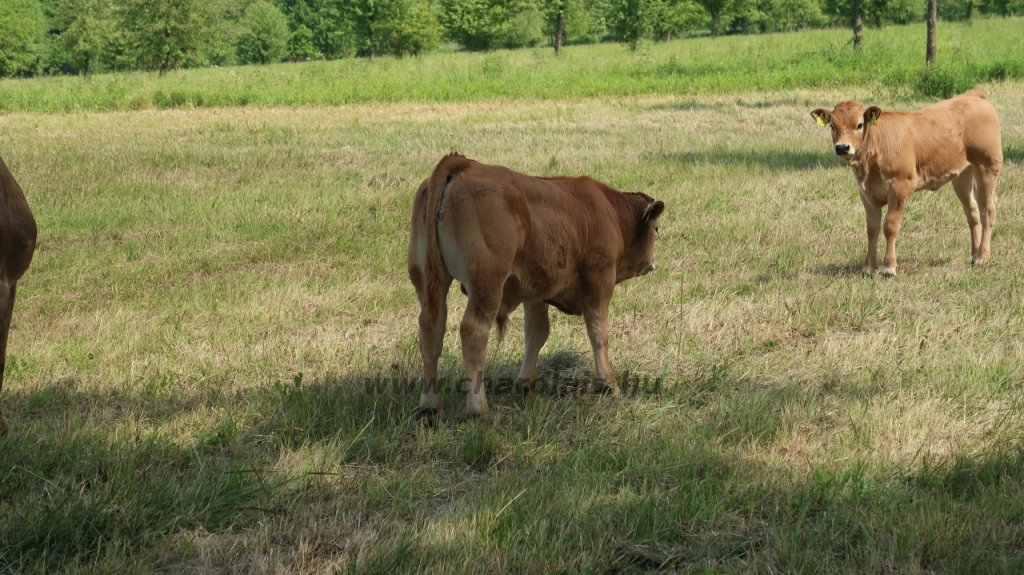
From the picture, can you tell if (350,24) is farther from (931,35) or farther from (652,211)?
(652,211)

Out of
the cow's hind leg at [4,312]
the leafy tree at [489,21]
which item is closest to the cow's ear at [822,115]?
the cow's hind leg at [4,312]

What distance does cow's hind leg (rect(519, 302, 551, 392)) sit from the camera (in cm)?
609

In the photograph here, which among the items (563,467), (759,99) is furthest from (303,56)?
(563,467)

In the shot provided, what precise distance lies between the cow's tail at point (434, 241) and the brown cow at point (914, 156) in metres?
4.92

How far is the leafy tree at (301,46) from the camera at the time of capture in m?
86.5

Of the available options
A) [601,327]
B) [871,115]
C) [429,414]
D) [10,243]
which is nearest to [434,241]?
[429,414]

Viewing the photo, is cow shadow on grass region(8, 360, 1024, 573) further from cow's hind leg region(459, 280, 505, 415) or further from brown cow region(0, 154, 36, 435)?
brown cow region(0, 154, 36, 435)

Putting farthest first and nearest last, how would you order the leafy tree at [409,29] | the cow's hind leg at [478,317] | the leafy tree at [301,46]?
1. the leafy tree at [301,46]
2. the leafy tree at [409,29]
3. the cow's hind leg at [478,317]

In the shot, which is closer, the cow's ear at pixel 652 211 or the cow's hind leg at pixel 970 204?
the cow's ear at pixel 652 211

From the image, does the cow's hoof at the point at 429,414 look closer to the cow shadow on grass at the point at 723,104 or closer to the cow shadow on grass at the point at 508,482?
the cow shadow on grass at the point at 508,482

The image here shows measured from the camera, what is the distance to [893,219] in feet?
30.2

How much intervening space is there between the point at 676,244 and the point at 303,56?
8292cm

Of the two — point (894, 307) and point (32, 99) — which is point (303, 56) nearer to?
point (32, 99)

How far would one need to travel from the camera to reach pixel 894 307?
792 centimetres
